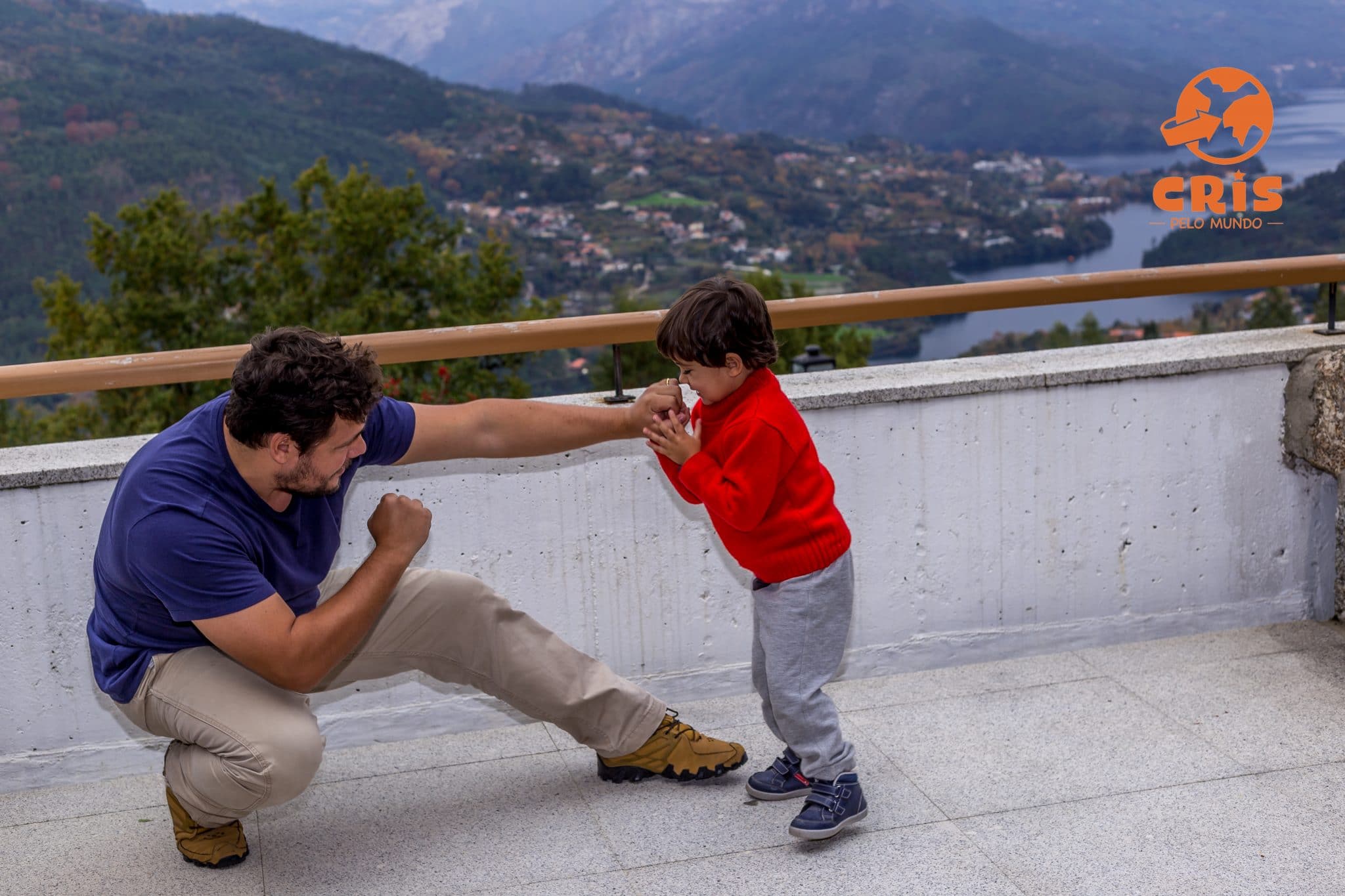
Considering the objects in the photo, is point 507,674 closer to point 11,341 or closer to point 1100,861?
point 1100,861

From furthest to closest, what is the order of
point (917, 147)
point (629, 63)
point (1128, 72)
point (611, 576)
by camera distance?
1. point (629, 63)
2. point (1128, 72)
3. point (917, 147)
4. point (611, 576)

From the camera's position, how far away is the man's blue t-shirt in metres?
2.22

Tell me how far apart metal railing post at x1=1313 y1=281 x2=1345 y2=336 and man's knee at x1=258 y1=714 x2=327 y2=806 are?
126 inches

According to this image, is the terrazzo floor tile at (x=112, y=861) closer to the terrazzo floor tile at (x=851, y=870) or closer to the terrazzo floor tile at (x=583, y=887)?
the terrazzo floor tile at (x=583, y=887)

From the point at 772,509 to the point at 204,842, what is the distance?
1.48 metres

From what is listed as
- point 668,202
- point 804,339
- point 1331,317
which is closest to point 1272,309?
point 1331,317

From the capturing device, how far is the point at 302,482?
2.30 meters

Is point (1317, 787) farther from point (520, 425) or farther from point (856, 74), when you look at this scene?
point (856, 74)

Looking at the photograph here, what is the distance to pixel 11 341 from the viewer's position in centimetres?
4856

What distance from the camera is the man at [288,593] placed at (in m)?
2.23

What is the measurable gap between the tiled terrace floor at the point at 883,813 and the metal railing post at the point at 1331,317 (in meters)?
1.05

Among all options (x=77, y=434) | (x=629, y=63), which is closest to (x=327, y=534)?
(x=77, y=434)

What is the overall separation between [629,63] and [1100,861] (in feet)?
444

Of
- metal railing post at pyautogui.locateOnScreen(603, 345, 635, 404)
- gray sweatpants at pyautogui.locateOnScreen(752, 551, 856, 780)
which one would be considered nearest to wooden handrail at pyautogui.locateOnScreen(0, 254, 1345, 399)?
metal railing post at pyautogui.locateOnScreen(603, 345, 635, 404)
